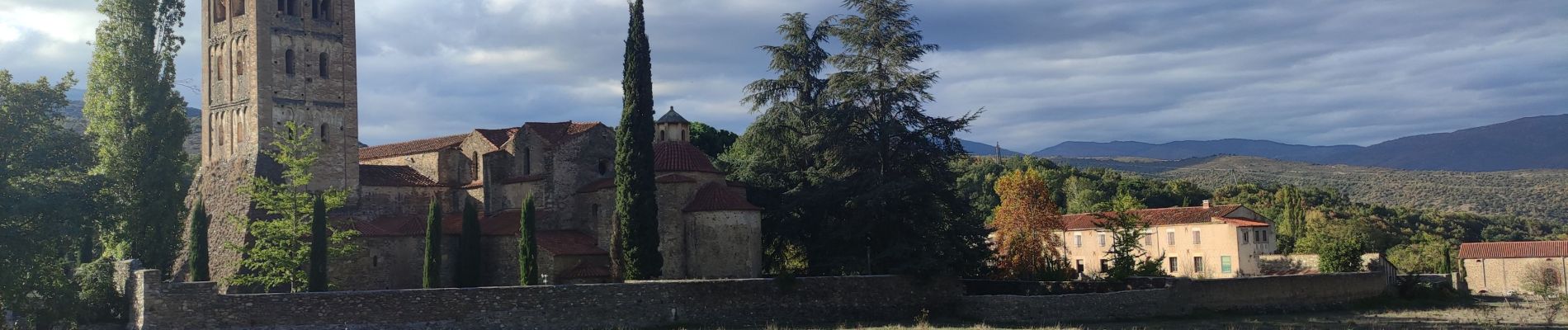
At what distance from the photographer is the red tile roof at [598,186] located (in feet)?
160

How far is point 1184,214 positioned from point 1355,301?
1120 centimetres

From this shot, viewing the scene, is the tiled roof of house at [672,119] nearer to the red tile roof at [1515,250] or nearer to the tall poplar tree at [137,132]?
the tall poplar tree at [137,132]

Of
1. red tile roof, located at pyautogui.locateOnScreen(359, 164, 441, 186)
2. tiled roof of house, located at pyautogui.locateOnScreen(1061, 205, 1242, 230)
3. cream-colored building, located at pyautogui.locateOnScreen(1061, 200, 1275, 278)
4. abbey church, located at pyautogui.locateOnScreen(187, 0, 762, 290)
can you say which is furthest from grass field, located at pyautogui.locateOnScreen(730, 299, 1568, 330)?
red tile roof, located at pyautogui.locateOnScreen(359, 164, 441, 186)

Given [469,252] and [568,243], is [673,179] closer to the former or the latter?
[568,243]

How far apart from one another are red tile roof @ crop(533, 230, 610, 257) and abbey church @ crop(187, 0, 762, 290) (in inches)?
4.1

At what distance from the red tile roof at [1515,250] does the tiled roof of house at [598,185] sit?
149 ft

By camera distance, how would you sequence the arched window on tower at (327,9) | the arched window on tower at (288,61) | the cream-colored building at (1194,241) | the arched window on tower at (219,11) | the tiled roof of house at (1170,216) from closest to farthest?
1. the arched window on tower at (288,61)
2. the arched window on tower at (327,9)
3. the arched window on tower at (219,11)
4. the cream-colored building at (1194,241)
5. the tiled roof of house at (1170,216)

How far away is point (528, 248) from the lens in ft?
143

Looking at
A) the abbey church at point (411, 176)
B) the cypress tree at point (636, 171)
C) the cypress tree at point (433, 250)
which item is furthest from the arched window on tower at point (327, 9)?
the cypress tree at point (636, 171)

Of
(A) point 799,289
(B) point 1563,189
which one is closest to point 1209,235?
(A) point 799,289

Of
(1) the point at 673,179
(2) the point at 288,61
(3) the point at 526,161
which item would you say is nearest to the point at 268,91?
(2) the point at 288,61

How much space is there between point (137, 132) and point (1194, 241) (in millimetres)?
46488

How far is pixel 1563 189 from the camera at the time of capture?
5005 inches

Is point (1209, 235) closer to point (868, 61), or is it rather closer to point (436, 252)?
point (868, 61)
